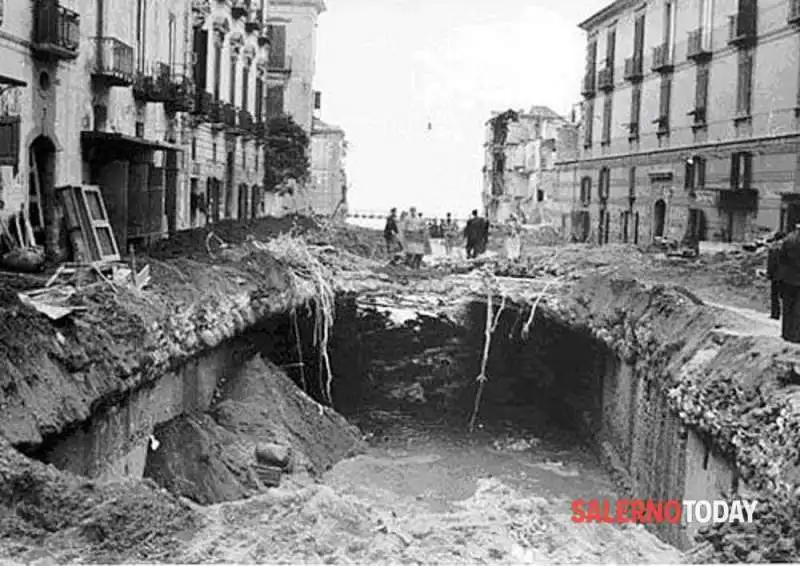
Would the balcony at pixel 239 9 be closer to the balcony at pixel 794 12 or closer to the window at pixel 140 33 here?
the window at pixel 140 33

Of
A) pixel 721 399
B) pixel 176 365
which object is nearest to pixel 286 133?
pixel 176 365

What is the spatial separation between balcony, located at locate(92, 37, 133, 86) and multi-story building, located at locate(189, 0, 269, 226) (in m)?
6.49

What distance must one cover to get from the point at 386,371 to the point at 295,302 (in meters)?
3.66

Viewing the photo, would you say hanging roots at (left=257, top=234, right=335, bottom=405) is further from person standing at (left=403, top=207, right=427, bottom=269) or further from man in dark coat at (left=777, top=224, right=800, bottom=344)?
man in dark coat at (left=777, top=224, right=800, bottom=344)

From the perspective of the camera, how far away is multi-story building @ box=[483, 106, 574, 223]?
59.5 metres

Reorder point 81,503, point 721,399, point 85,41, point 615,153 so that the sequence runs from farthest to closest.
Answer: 1. point 615,153
2. point 85,41
3. point 721,399
4. point 81,503

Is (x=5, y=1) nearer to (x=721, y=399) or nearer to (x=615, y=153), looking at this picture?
(x=721, y=399)

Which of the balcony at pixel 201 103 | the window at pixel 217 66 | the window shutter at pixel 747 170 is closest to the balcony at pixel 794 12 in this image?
the window shutter at pixel 747 170

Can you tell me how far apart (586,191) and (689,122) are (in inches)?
412

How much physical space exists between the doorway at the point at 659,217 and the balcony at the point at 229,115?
47.0ft

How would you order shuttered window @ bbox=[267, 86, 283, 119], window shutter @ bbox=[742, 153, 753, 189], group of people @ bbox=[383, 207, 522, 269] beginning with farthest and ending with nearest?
shuttered window @ bbox=[267, 86, 283, 119]
group of people @ bbox=[383, 207, 522, 269]
window shutter @ bbox=[742, 153, 753, 189]

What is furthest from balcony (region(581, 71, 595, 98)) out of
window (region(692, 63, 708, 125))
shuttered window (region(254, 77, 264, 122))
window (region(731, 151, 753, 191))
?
window (region(731, 151, 753, 191))

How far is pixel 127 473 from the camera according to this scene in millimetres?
10953

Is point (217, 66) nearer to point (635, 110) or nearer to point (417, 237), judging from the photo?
point (417, 237)
